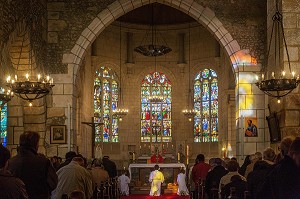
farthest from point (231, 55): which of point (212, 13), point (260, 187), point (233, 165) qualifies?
point (260, 187)

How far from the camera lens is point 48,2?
54.7 feet

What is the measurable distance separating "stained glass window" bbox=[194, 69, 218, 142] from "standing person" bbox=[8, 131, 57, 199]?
2022 cm

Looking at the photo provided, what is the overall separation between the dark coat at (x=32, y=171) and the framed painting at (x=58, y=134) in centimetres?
1024

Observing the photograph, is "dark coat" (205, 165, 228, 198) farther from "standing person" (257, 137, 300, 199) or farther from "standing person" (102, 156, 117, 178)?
"standing person" (257, 137, 300, 199)

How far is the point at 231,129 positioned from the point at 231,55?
689 centimetres

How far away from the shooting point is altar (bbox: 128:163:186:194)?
61.9 feet

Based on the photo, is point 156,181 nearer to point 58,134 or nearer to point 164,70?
point 58,134

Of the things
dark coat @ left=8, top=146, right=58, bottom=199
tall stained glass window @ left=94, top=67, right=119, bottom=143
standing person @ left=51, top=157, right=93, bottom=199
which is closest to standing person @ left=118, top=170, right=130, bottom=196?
tall stained glass window @ left=94, top=67, right=119, bottom=143

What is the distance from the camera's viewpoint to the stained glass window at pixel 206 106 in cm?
2603

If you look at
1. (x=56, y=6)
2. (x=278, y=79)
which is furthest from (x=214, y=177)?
(x=56, y=6)

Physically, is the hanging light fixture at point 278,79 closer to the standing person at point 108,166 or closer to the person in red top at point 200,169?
the person in red top at point 200,169

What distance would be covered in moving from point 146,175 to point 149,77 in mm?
8121

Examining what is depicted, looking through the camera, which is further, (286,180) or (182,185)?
(182,185)

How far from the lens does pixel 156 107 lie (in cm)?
2738
